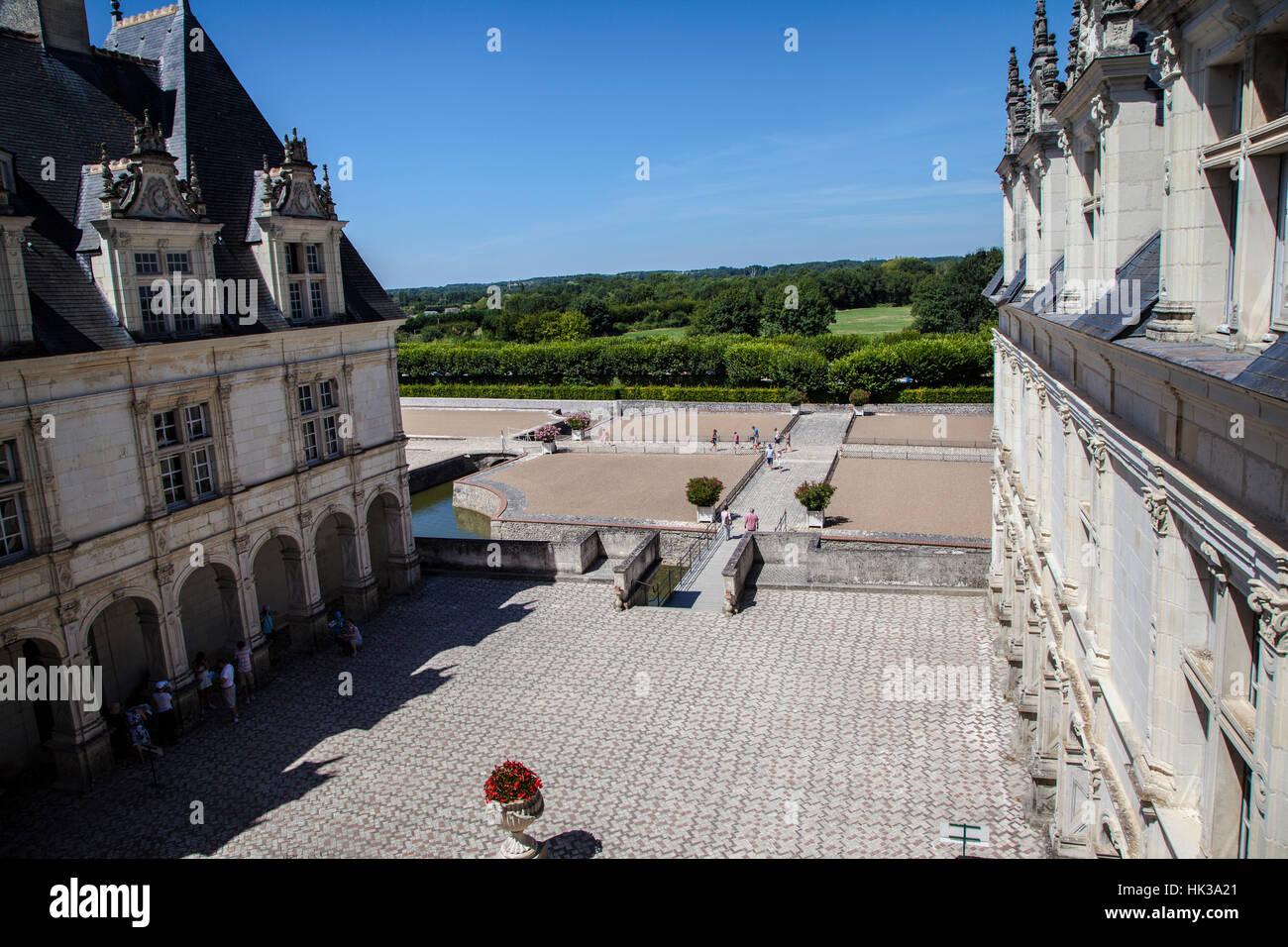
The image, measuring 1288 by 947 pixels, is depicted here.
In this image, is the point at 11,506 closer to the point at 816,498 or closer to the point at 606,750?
the point at 606,750

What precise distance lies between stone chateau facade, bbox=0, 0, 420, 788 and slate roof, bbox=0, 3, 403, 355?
49 millimetres

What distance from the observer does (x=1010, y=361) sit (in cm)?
1852

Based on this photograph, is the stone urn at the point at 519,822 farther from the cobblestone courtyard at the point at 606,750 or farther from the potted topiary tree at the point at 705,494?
the potted topiary tree at the point at 705,494

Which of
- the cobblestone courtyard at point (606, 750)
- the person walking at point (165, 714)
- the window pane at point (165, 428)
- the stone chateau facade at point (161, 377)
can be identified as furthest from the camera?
the window pane at point (165, 428)

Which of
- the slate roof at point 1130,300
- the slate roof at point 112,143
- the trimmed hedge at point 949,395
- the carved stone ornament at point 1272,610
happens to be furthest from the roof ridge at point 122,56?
the trimmed hedge at point 949,395

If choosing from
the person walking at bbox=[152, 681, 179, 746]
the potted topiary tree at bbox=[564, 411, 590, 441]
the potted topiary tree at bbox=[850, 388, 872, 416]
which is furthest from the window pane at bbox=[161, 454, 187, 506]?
the potted topiary tree at bbox=[850, 388, 872, 416]

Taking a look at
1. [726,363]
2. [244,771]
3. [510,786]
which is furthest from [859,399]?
[510,786]

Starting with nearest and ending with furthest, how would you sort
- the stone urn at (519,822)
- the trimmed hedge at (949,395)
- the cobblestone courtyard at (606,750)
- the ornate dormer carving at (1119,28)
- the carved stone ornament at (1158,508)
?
the carved stone ornament at (1158,508) → the ornate dormer carving at (1119,28) → the stone urn at (519,822) → the cobblestone courtyard at (606,750) → the trimmed hedge at (949,395)

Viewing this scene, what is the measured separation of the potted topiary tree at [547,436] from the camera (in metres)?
46.6

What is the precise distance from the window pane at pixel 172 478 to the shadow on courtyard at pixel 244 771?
4389 mm

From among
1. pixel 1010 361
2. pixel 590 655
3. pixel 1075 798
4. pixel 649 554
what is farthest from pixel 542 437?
pixel 1075 798

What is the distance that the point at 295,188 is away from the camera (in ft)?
66.8
